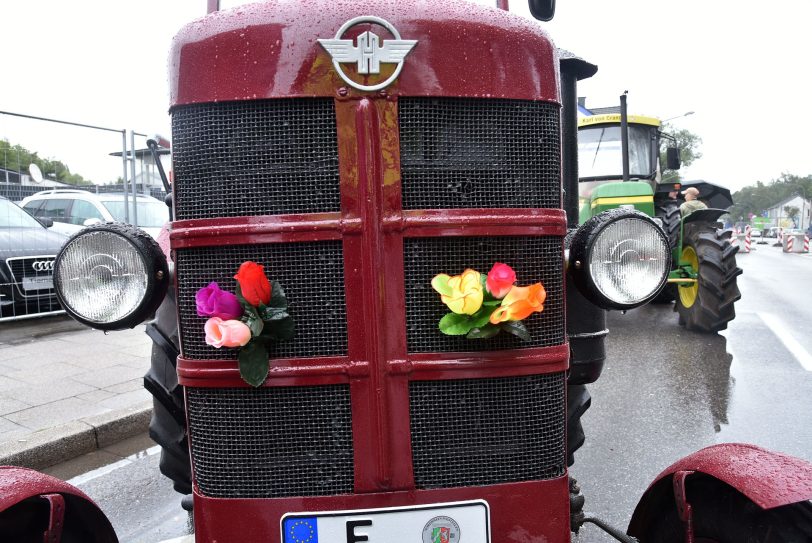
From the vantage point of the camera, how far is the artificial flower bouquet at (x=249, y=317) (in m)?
1.69

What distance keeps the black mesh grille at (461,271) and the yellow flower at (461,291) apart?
8cm

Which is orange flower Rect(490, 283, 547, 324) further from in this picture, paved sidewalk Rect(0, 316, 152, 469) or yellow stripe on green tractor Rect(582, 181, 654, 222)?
yellow stripe on green tractor Rect(582, 181, 654, 222)

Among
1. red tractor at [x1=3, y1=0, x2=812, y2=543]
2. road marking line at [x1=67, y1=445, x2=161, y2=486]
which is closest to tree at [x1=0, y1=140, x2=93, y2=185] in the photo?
road marking line at [x1=67, y1=445, x2=161, y2=486]

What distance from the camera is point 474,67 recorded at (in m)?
1.80

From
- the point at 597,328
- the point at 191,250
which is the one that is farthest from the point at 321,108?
the point at 597,328

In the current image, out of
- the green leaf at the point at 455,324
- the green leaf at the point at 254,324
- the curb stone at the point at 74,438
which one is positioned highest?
the green leaf at the point at 254,324

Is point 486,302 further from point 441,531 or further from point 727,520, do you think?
point 727,520

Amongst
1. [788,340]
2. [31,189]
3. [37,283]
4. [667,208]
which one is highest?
[31,189]

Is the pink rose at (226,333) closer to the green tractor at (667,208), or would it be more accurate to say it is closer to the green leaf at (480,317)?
the green leaf at (480,317)

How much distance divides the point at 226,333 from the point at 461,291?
25.1 inches

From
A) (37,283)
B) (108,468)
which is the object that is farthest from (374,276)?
(37,283)

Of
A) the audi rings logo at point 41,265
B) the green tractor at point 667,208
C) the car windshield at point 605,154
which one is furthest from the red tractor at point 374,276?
the car windshield at point 605,154

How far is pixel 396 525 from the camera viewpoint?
1.80 m

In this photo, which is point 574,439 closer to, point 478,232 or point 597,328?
point 597,328
